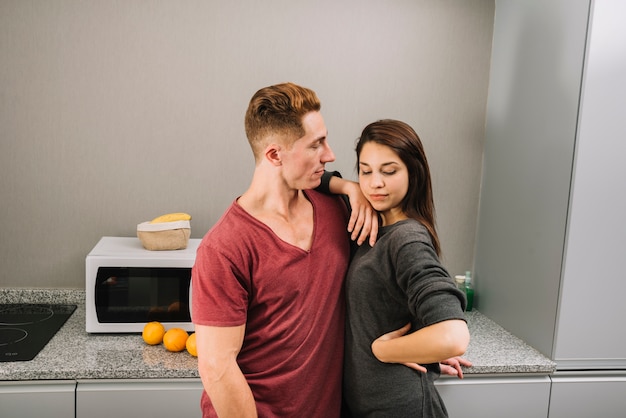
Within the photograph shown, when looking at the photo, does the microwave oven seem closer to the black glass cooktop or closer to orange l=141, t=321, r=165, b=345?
orange l=141, t=321, r=165, b=345

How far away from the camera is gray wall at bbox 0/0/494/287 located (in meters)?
2.16

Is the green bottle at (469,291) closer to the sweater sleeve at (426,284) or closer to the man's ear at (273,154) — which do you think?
the sweater sleeve at (426,284)

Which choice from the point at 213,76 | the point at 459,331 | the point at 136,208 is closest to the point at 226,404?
the point at 459,331

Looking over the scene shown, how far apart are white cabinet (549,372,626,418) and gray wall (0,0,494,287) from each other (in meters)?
1.13

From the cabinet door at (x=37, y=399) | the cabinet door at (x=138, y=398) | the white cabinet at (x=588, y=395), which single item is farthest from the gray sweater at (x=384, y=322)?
the cabinet door at (x=37, y=399)

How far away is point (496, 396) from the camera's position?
1.88 metres

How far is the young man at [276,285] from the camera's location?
1.23 meters

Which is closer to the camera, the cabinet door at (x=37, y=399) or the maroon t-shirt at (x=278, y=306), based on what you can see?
the maroon t-shirt at (x=278, y=306)

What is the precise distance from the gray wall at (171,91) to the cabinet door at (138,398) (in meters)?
0.71

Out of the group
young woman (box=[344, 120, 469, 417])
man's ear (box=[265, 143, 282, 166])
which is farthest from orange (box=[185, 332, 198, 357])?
man's ear (box=[265, 143, 282, 166])

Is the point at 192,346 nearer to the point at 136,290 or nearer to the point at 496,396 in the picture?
the point at 136,290

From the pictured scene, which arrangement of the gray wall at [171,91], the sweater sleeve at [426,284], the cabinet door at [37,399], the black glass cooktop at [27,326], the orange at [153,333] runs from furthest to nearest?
the gray wall at [171,91] < the orange at [153,333] < the black glass cooktop at [27,326] < the cabinet door at [37,399] < the sweater sleeve at [426,284]

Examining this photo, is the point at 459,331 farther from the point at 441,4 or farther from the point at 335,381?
the point at 441,4

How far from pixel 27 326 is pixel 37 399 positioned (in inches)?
16.5
